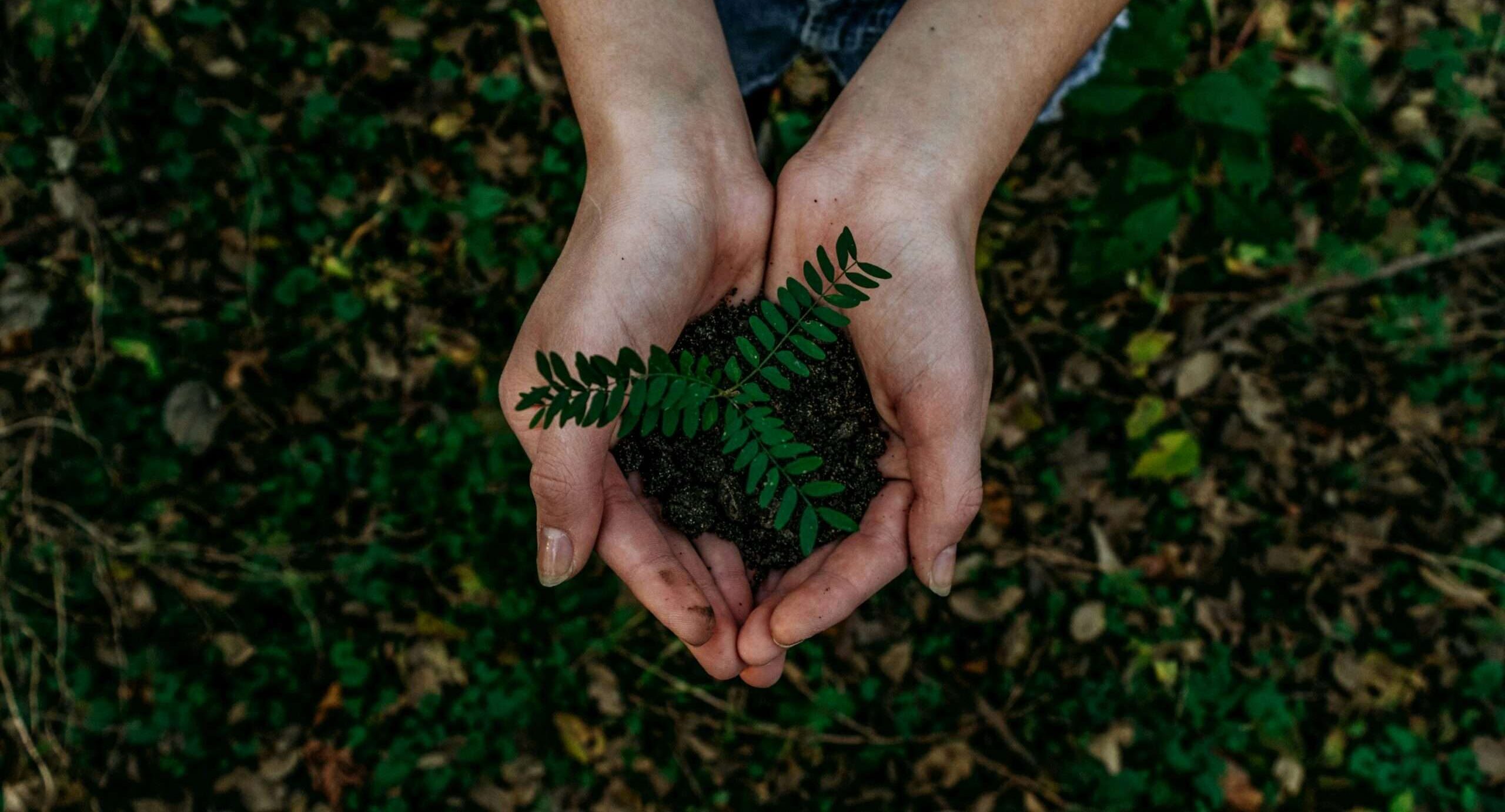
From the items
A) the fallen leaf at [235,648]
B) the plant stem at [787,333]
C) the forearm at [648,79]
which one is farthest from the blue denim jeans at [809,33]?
the fallen leaf at [235,648]

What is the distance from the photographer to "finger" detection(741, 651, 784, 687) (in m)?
2.57

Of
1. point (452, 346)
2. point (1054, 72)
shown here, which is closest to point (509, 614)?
point (452, 346)

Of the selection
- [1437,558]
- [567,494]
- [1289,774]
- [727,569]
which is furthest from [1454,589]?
[567,494]

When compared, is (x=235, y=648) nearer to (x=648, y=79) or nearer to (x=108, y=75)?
(x=108, y=75)

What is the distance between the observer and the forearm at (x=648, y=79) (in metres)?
2.54

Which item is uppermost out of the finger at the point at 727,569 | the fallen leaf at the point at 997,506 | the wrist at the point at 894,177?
the wrist at the point at 894,177

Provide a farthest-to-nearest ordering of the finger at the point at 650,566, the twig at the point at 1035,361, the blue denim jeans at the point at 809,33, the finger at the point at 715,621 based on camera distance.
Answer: the twig at the point at 1035,361 < the blue denim jeans at the point at 809,33 < the finger at the point at 715,621 < the finger at the point at 650,566

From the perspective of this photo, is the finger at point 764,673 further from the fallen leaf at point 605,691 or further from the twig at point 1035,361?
the twig at point 1035,361

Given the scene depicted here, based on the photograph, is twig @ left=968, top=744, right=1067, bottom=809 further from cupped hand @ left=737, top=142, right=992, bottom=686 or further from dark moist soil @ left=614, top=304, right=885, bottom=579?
dark moist soil @ left=614, top=304, right=885, bottom=579

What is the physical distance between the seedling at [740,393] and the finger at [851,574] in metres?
0.36

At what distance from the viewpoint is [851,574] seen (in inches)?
96.8

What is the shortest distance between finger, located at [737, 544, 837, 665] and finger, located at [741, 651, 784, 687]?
0.04 m

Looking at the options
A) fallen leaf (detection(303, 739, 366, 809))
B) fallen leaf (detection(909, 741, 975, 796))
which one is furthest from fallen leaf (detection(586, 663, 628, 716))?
fallen leaf (detection(909, 741, 975, 796))

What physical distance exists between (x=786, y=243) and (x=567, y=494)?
0.93 m
